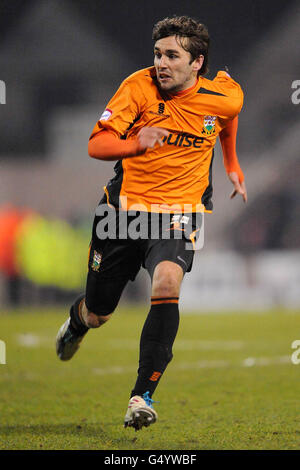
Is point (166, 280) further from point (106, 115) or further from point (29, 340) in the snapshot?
point (29, 340)

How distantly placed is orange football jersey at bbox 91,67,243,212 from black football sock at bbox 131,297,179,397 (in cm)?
65

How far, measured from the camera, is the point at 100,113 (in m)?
21.2

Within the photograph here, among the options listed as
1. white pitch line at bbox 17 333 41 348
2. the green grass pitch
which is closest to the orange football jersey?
the green grass pitch

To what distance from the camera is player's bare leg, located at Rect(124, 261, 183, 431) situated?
12.4 feet

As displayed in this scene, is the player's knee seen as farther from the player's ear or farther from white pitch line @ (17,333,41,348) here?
white pitch line @ (17,333,41,348)

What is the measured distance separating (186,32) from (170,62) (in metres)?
0.20

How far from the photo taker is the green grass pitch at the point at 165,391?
3990 mm

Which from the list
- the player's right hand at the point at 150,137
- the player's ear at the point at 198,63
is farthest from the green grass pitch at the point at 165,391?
the player's ear at the point at 198,63

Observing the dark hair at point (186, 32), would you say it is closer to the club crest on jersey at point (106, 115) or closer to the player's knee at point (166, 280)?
the club crest on jersey at point (106, 115)

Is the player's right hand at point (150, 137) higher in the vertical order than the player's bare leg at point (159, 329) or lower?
higher

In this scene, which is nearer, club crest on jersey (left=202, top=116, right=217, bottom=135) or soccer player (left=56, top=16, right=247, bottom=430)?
soccer player (left=56, top=16, right=247, bottom=430)

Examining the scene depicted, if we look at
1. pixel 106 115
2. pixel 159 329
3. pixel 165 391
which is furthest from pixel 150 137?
pixel 165 391

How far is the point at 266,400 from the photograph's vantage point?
5164mm

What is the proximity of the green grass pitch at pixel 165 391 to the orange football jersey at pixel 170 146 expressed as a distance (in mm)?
1300
